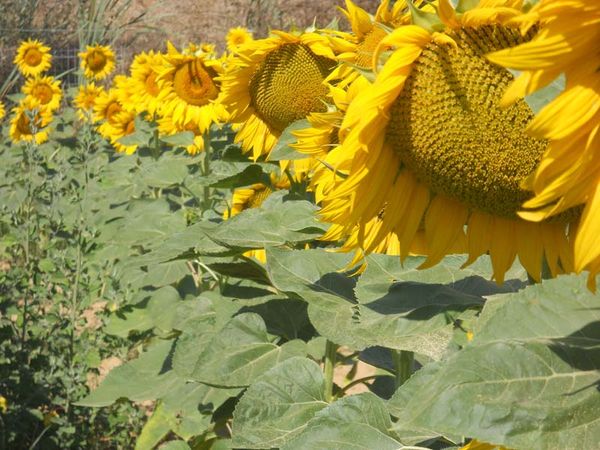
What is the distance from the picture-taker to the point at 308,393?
1.55 metres

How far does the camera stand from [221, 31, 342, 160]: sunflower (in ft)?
7.02

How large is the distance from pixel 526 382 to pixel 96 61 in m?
5.69

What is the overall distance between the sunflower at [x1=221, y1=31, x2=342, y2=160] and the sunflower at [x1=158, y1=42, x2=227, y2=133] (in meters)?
0.93

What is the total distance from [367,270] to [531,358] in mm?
380

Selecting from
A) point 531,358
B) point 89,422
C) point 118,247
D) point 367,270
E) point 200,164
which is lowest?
point 89,422

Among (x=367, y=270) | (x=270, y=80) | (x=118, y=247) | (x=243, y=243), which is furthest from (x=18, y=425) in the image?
(x=367, y=270)

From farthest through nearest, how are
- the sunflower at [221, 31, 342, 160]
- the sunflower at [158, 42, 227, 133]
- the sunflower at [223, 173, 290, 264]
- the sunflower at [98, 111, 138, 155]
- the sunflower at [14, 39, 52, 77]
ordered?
1. the sunflower at [14, 39, 52, 77]
2. the sunflower at [98, 111, 138, 155]
3. the sunflower at [158, 42, 227, 133]
4. the sunflower at [223, 173, 290, 264]
5. the sunflower at [221, 31, 342, 160]

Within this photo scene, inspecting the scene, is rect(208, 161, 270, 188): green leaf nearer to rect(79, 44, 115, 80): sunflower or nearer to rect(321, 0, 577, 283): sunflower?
rect(321, 0, 577, 283): sunflower

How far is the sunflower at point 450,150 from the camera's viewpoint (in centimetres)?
92

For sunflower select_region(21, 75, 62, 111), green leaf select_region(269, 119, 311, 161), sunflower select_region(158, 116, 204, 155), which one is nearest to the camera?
green leaf select_region(269, 119, 311, 161)

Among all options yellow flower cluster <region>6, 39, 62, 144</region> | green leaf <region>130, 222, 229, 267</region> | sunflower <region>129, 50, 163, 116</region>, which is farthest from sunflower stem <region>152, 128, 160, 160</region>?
green leaf <region>130, 222, 229, 267</region>

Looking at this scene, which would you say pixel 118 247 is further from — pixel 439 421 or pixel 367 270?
pixel 439 421

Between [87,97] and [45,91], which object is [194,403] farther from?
[45,91]

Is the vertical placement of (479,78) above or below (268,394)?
above
